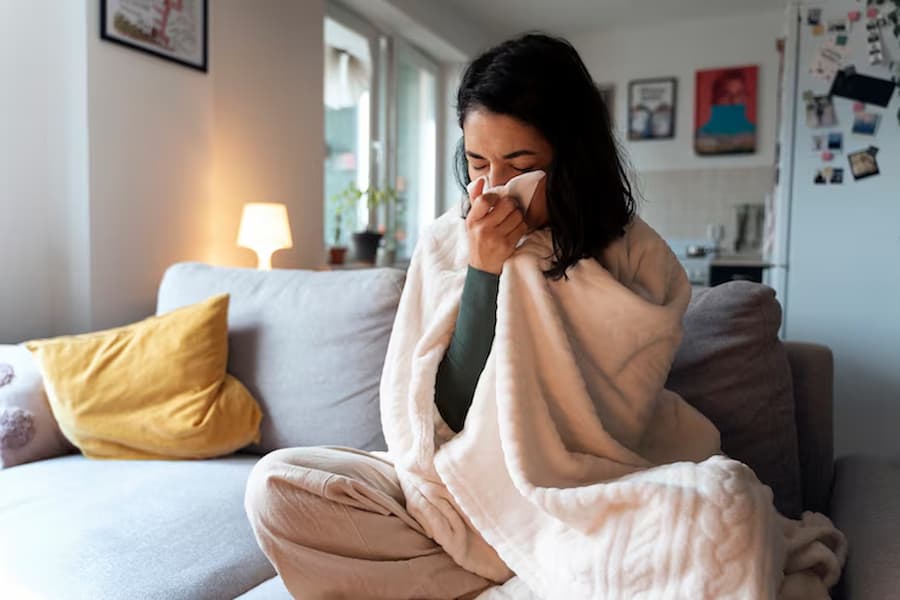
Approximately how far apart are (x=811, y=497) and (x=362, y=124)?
3565 mm

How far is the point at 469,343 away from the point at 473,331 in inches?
0.7

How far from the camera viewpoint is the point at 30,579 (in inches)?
40.2

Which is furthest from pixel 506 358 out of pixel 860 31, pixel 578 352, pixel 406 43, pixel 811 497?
pixel 406 43

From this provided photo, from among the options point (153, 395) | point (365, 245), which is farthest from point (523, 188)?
point (365, 245)

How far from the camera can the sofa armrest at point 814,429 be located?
4.17 feet

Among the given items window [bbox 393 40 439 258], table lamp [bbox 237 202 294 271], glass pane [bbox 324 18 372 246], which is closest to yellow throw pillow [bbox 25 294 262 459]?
table lamp [bbox 237 202 294 271]

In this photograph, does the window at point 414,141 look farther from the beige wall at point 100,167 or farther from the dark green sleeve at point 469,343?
the dark green sleeve at point 469,343

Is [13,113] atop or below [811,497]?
atop

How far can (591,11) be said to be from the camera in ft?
15.9

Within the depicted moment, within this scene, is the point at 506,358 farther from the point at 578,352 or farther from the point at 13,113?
the point at 13,113

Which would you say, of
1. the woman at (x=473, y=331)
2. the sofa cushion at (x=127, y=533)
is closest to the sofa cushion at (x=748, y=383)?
the woman at (x=473, y=331)

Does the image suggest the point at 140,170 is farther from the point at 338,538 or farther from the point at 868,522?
the point at 868,522

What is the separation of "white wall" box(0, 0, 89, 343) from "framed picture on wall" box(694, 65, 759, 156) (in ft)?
13.6

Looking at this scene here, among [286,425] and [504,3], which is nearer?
[286,425]
